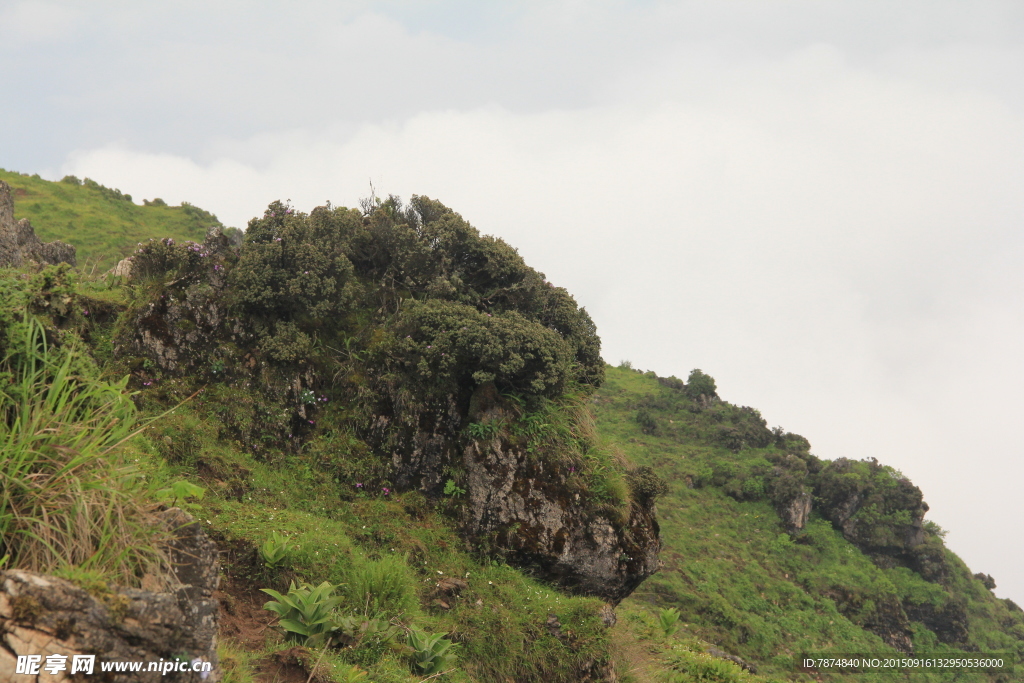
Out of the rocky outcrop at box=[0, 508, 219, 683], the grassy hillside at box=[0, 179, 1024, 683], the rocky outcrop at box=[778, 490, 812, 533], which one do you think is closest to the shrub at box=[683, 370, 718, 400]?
the rocky outcrop at box=[778, 490, 812, 533]

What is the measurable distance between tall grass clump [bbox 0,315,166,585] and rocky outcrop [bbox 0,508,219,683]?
0.21 metres

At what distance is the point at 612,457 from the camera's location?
11.8 metres

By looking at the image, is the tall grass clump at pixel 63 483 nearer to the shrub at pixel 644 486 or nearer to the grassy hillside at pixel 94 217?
the shrub at pixel 644 486

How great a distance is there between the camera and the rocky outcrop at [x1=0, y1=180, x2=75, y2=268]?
10.9 metres

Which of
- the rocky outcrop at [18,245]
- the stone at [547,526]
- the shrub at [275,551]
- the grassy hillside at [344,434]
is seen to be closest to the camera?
the grassy hillside at [344,434]

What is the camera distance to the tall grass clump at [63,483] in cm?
393

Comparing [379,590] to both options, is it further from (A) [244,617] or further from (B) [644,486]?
(B) [644,486]

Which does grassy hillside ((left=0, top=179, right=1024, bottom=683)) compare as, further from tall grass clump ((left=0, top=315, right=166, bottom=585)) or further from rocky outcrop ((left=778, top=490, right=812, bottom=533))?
rocky outcrop ((left=778, top=490, right=812, bottom=533))

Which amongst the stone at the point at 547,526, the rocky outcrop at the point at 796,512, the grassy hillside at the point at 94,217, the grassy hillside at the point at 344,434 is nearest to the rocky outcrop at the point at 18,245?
the grassy hillside at the point at 344,434

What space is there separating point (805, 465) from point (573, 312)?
67.6 feet

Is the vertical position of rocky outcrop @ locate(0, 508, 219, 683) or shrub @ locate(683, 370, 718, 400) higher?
shrub @ locate(683, 370, 718, 400)

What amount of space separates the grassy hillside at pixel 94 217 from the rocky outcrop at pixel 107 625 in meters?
22.6

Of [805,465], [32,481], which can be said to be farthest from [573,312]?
[805,465]

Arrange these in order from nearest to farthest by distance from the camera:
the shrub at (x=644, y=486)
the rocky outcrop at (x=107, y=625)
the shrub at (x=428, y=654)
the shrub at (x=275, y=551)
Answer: the rocky outcrop at (x=107, y=625) → the shrub at (x=428, y=654) → the shrub at (x=275, y=551) → the shrub at (x=644, y=486)
